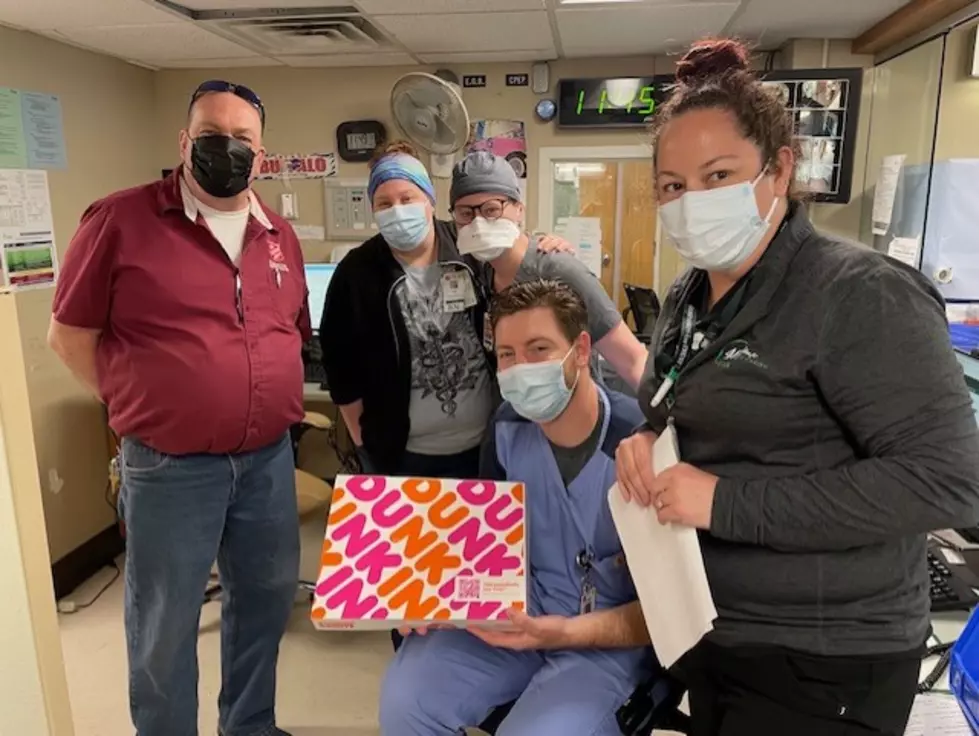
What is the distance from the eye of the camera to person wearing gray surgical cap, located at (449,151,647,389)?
1810mm

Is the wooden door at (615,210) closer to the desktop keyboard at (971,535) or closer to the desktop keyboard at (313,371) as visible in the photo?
the desktop keyboard at (313,371)

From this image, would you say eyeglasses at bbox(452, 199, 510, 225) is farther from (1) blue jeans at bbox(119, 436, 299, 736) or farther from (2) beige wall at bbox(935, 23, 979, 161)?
(2) beige wall at bbox(935, 23, 979, 161)

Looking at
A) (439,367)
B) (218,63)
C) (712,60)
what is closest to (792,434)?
(712,60)

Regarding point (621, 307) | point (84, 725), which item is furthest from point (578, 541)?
point (621, 307)

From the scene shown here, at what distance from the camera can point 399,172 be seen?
1.84 meters

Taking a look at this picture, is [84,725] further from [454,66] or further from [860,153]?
[860,153]

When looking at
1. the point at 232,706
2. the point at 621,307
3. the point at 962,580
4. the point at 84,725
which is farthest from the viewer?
the point at 621,307

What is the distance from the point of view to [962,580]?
58.1 inches

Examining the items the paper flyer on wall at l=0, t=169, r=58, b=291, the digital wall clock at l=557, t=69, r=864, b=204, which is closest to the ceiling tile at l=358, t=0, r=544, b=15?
the digital wall clock at l=557, t=69, r=864, b=204

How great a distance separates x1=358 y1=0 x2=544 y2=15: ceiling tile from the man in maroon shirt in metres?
0.93

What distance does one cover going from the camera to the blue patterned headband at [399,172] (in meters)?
1.84

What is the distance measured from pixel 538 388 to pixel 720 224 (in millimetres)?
553

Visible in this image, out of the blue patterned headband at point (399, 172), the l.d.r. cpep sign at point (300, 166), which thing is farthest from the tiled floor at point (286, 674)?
the l.d.r. cpep sign at point (300, 166)

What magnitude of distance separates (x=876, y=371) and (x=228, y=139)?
1415mm
